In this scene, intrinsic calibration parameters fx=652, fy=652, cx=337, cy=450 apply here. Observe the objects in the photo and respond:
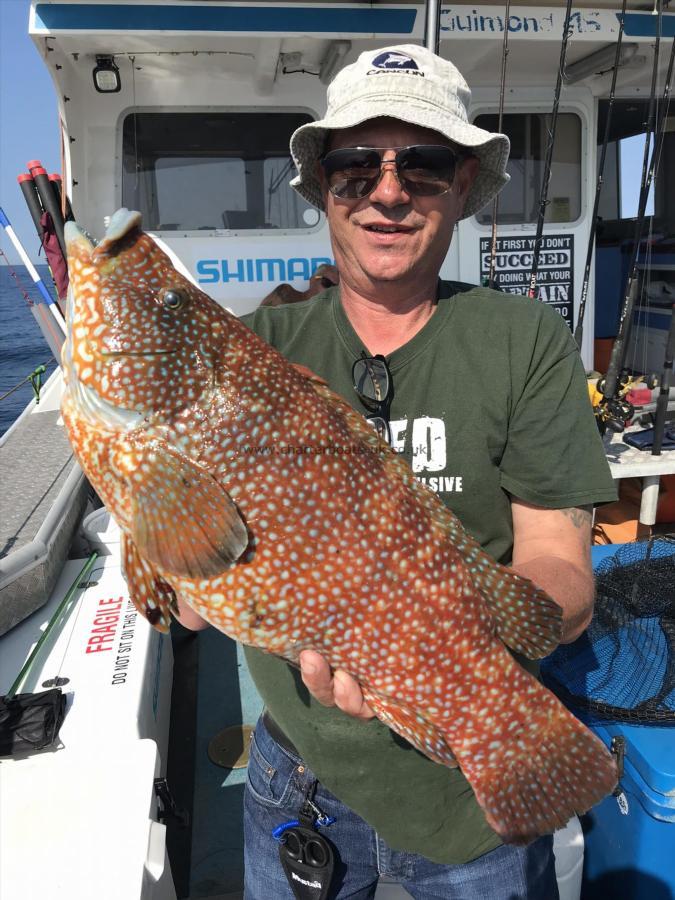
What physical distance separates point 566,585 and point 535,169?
624 centimetres

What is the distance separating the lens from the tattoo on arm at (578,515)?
2.05 m

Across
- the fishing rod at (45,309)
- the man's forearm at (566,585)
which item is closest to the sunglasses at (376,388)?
the man's forearm at (566,585)

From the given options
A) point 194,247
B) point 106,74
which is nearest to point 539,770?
point 194,247

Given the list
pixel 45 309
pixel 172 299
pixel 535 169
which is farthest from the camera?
pixel 535 169

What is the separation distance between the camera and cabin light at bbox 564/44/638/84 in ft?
20.7

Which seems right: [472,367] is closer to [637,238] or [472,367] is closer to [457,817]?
[457,817]

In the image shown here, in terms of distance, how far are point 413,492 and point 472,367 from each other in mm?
504

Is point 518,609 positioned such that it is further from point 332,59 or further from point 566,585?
point 332,59

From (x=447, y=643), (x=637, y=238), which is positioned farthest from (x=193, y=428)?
(x=637, y=238)

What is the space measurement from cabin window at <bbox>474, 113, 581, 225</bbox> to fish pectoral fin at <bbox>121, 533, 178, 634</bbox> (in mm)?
6139

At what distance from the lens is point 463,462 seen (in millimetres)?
2070

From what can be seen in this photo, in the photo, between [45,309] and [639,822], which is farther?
[45,309]

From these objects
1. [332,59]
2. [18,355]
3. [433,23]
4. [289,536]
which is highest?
[332,59]

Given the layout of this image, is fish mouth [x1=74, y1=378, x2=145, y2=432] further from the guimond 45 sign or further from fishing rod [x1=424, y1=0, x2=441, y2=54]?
the guimond 45 sign
